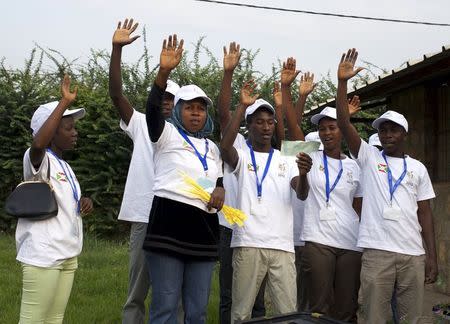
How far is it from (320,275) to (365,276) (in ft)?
1.08

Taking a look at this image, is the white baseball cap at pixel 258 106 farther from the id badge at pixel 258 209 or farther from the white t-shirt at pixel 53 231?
the white t-shirt at pixel 53 231

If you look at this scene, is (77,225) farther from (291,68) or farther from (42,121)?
(291,68)

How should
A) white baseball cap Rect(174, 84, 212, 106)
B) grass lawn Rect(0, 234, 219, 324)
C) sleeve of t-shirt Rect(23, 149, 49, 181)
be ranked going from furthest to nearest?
grass lawn Rect(0, 234, 219, 324), white baseball cap Rect(174, 84, 212, 106), sleeve of t-shirt Rect(23, 149, 49, 181)

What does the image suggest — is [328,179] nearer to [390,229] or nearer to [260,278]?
[390,229]

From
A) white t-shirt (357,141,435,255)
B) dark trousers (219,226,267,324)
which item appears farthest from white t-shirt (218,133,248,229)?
white t-shirt (357,141,435,255)

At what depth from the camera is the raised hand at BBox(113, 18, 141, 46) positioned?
368 cm

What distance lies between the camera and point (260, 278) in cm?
407

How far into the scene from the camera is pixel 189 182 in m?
3.61

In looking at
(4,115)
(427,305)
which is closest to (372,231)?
(427,305)

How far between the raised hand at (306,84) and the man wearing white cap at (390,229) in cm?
76

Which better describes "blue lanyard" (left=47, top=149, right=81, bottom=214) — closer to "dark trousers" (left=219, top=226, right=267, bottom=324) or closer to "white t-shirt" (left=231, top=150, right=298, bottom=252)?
"white t-shirt" (left=231, top=150, right=298, bottom=252)

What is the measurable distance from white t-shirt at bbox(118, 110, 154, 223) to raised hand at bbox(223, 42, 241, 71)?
72 cm

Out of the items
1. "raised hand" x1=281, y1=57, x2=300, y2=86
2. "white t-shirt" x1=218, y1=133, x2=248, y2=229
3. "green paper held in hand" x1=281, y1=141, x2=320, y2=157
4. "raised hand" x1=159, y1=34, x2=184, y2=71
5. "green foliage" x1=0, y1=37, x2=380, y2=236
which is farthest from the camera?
"green foliage" x1=0, y1=37, x2=380, y2=236

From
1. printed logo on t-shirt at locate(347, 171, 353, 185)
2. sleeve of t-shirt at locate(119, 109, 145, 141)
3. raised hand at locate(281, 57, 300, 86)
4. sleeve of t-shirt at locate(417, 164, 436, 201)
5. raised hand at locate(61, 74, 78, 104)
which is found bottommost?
sleeve of t-shirt at locate(417, 164, 436, 201)
